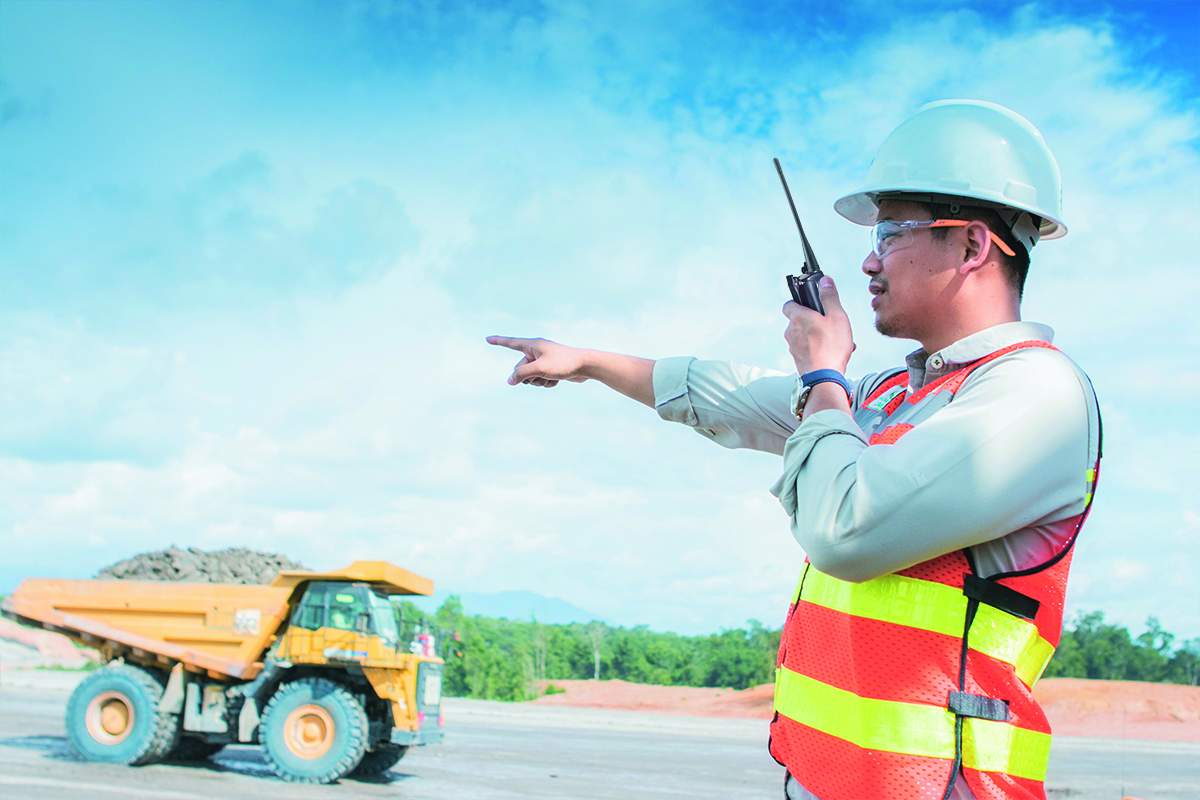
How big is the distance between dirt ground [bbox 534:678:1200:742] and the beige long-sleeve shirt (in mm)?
36120

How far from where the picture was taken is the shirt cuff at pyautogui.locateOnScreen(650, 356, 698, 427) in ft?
7.02

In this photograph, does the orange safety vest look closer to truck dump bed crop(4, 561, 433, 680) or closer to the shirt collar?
the shirt collar

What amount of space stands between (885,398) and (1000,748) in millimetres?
659

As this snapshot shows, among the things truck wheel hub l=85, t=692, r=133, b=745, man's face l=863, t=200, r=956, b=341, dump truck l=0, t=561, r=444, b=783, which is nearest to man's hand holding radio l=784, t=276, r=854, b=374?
man's face l=863, t=200, r=956, b=341

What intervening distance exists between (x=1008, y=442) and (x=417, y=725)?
11.3m

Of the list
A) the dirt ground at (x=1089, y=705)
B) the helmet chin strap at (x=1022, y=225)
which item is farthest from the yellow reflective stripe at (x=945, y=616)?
the dirt ground at (x=1089, y=705)

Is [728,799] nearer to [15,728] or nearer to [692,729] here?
[15,728]

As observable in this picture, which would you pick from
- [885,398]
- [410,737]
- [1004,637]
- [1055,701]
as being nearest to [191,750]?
[410,737]

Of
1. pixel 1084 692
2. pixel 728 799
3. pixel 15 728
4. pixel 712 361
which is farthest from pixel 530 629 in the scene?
pixel 712 361

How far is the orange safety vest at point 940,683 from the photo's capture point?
1389 millimetres

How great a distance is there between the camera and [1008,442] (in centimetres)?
135

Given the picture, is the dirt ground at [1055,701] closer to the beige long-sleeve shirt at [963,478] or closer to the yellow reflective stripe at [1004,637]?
the yellow reflective stripe at [1004,637]

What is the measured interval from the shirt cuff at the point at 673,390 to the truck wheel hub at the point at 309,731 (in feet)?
34.1

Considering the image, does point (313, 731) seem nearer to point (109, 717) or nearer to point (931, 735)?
point (109, 717)
